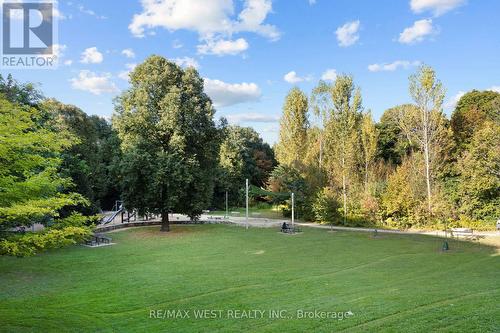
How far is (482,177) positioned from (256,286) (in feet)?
72.2

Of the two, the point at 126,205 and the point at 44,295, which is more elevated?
the point at 126,205

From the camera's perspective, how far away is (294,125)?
37250 mm

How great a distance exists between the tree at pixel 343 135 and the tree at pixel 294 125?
341cm

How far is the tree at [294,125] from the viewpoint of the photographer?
37094 mm

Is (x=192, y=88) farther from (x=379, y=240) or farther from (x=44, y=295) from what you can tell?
(x=44, y=295)

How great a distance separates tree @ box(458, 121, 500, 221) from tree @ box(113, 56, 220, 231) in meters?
18.3

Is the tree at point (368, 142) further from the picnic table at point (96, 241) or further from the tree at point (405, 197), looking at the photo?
the picnic table at point (96, 241)

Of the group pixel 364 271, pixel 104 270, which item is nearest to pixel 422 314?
pixel 364 271

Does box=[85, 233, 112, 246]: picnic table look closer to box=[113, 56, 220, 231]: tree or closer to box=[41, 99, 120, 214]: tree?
box=[113, 56, 220, 231]: tree

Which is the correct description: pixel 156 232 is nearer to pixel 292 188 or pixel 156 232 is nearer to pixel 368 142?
pixel 292 188

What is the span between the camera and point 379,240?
22000 mm

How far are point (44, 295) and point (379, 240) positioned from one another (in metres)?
17.8

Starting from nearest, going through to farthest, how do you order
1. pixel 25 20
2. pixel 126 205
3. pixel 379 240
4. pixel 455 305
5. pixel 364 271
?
pixel 455 305
pixel 25 20
pixel 364 271
pixel 379 240
pixel 126 205

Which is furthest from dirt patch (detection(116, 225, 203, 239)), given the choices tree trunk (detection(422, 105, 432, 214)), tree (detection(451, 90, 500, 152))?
tree (detection(451, 90, 500, 152))
